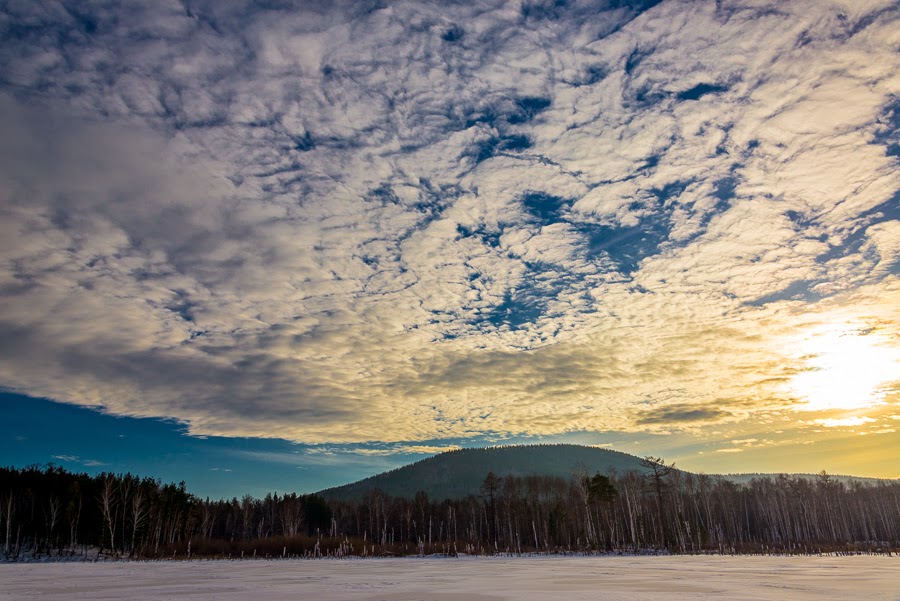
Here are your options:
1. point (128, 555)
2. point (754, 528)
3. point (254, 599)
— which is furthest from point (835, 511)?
point (254, 599)

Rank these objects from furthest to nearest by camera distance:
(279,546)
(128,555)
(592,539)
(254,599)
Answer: (592,539) → (279,546) → (128,555) → (254,599)

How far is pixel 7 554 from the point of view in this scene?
222 ft

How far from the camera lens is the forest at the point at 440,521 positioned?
77062 mm

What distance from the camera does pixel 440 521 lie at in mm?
136125

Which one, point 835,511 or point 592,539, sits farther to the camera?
point 835,511

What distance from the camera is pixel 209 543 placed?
281 feet

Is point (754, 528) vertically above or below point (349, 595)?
below

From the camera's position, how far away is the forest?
253 feet

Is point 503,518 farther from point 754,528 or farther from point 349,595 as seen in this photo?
point 349,595

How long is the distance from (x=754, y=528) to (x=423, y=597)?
144891 millimetres

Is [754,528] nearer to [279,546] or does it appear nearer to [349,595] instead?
[279,546]

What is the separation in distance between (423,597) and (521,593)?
12.7ft

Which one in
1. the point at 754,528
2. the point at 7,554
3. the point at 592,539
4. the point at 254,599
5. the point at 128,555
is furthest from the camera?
the point at 754,528

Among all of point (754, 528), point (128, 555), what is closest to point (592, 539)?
point (754, 528)
